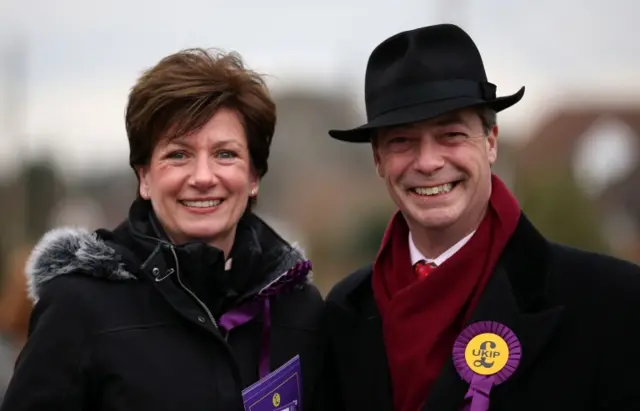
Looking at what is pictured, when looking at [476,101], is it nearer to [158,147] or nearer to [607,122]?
[158,147]

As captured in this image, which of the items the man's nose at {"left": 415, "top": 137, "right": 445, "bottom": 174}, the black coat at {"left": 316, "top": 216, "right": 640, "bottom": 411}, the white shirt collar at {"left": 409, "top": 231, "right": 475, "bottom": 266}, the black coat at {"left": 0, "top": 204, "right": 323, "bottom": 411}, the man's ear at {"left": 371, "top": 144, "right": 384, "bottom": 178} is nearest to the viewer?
the black coat at {"left": 316, "top": 216, "right": 640, "bottom": 411}

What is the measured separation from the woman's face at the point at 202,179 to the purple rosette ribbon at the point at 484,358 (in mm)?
947

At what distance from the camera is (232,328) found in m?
3.29

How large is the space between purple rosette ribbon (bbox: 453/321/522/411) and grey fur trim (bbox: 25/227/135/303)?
114 centimetres

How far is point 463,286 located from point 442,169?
1.30ft

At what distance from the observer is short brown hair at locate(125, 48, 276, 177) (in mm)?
3277

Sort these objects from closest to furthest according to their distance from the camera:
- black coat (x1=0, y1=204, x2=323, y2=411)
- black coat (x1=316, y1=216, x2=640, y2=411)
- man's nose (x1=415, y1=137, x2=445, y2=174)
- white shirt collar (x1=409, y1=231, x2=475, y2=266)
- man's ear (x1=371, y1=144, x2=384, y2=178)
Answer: black coat (x1=316, y1=216, x2=640, y2=411) < black coat (x1=0, y1=204, x2=323, y2=411) < man's nose (x1=415, y1=137, x2=445, y2=174) < white shirt collar (x1=409, y1=231, x2=475, y2=266) < man's ear (x1=371, y1=144, x2=384, y2=178)

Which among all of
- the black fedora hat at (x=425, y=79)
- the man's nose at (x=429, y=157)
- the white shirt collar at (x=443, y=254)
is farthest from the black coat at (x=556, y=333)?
the black fedora hat at (x=425, y=79)

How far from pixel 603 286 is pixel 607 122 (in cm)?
4209

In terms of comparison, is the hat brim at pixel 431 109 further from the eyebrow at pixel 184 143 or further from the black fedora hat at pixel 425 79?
the eyebrow at pixel 184 143

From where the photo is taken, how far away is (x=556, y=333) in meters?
2.99

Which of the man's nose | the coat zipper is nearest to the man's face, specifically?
the man's nose

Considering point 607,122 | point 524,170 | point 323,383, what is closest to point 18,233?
point 524,170

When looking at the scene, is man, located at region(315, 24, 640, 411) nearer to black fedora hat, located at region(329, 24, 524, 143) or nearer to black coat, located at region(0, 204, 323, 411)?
black fedora hat, located at region(329, 24, 524, 143)
